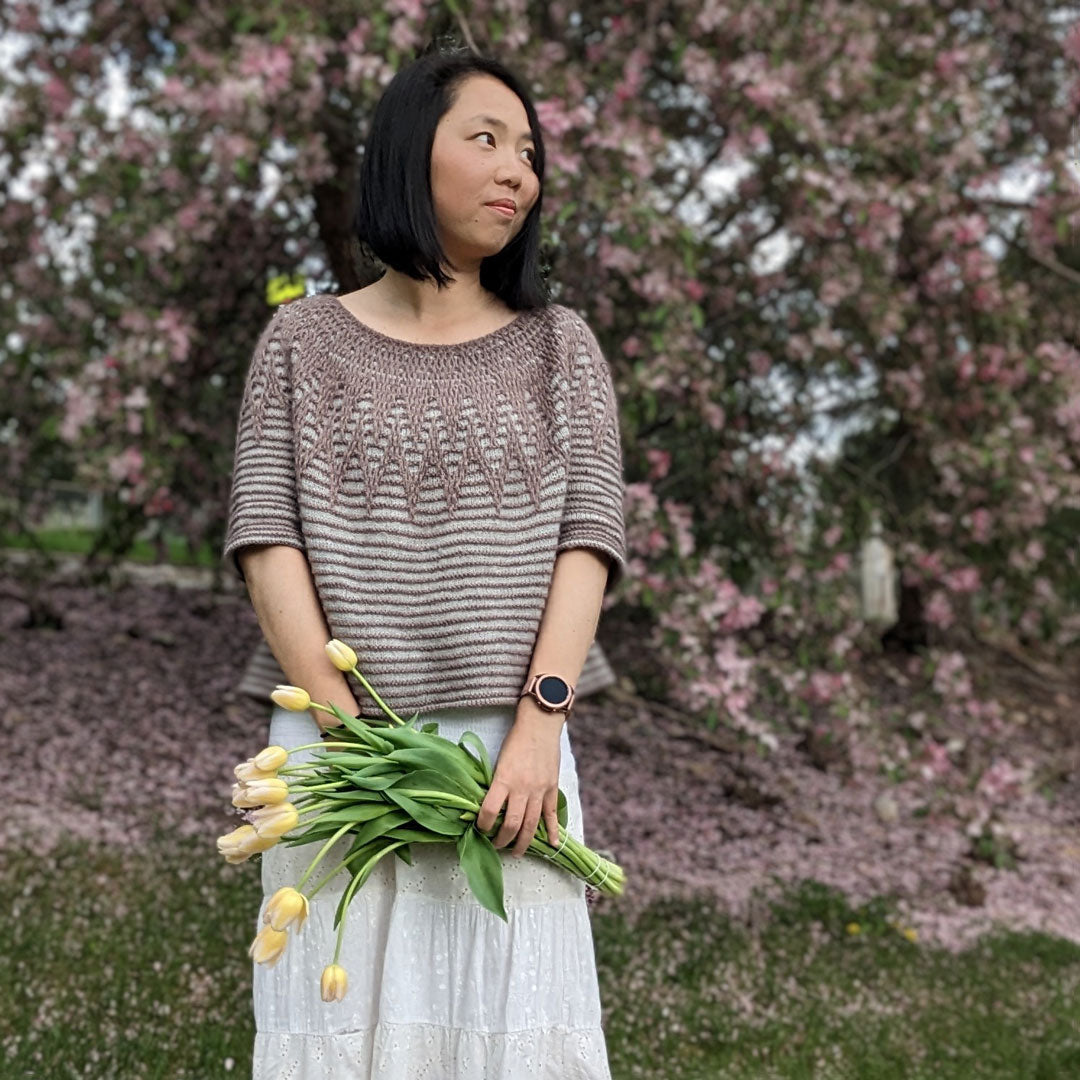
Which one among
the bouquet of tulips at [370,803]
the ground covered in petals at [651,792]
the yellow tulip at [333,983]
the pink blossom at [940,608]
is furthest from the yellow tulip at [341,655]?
the pink blossom at [940,608]

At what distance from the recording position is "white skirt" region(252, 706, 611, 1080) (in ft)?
4.99

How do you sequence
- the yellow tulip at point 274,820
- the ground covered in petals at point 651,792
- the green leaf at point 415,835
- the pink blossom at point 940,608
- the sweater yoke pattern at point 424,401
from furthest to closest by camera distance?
the pink blossom at point 940,608 < the ground covered in petals at point 651,792 < the sweater yoke pattern at point 424,401 < the green leaf at point 415,835 < the yellow tulip at point 274,820

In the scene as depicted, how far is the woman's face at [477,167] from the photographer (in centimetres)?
163

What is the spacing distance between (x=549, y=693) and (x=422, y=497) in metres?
0.29

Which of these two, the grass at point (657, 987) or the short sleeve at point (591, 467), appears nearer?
the short sleeve at point (591, 467)

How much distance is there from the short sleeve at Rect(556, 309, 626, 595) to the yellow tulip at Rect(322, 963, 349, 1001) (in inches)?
22.5

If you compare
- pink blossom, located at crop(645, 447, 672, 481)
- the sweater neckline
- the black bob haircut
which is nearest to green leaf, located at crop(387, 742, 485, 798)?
the sweater neckline

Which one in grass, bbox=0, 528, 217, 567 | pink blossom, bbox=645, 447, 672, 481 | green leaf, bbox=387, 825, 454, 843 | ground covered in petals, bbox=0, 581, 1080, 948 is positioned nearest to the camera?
green leaf, bbox=387, 825, 454, 843

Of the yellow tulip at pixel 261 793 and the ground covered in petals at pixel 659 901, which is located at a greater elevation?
the yellow tulip at pixel 261 793

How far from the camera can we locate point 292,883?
5.23 ft

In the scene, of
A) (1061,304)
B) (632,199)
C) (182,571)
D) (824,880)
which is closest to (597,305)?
(632,199)

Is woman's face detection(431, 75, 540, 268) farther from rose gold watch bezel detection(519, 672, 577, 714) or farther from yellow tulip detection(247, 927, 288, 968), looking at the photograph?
yellow tulip detection(247, 927, 288, 968)

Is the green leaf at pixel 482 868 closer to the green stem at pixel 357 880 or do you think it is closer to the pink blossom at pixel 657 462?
the green stem at pixel 357 880

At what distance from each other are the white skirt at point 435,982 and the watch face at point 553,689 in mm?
99
